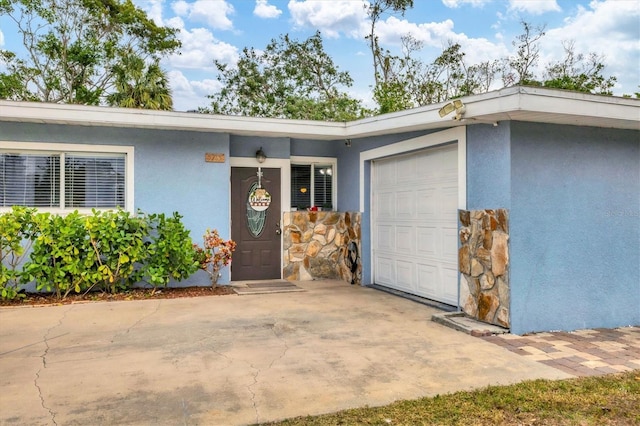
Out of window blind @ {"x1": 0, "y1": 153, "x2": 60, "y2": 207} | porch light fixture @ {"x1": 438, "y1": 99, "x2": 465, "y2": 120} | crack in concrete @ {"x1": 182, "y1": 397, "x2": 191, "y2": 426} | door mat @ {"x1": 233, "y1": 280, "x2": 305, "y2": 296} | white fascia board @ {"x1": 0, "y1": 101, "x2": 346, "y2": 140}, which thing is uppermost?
white fascia board @ {"x1": 0, "y1": 101, "x2": 346, "y2": 140}

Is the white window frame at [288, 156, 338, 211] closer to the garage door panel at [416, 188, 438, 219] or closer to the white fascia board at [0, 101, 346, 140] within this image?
the white fascia board at [0, 101, 346, 140]

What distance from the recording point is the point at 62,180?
23.4ft

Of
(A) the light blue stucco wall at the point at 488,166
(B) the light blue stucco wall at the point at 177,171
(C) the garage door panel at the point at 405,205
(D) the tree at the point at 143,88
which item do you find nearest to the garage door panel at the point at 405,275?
(C) the garage door panel at the point at 405,205

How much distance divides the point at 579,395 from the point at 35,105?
22.8ft

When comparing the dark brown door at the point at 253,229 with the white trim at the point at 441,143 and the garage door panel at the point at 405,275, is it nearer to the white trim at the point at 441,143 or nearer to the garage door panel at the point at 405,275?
the white trim at the point at 441,143

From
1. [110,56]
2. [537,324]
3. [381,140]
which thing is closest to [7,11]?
[110,56]

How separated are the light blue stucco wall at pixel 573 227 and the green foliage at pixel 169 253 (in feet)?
14.5

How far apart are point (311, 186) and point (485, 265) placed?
13.9ft

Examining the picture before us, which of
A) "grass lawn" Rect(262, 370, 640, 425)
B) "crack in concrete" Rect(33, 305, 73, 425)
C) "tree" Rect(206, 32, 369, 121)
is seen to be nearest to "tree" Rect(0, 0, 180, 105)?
"tree" Rect(206, 32, 369, 121)

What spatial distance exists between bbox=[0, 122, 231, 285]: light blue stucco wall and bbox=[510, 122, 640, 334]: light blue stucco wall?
15.0 feet

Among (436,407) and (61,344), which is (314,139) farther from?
(436,407)

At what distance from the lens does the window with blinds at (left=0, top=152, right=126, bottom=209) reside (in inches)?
274

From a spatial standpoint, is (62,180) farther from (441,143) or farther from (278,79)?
(278,79)

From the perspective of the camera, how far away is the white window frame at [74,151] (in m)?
6.88
